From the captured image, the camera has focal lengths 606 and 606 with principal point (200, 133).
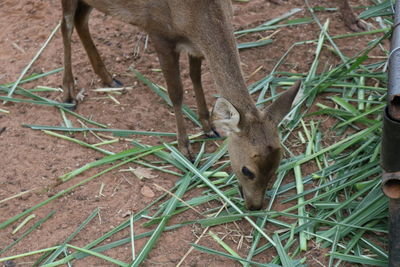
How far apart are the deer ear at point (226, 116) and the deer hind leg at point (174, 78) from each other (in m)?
0.96

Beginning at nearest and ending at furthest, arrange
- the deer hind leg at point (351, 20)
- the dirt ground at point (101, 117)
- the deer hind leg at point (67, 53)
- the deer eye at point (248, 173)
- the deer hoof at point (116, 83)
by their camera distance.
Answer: the deer eye at point (248, 173) < the dirt ground at point (101, 117) < the deer hind leg at point (67, 53) < the deer hoof at point (116, 83) < the deer hind leg at point (351, 20)

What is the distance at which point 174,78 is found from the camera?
18.3 feet

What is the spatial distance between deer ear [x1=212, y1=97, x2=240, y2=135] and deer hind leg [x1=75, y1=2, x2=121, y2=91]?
2220 mm

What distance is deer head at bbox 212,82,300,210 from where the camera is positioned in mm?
4559

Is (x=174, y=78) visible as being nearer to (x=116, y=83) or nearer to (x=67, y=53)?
(x=116, y=83)

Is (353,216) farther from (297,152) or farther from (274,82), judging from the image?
(274,82)

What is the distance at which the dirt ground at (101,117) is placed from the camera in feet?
15.8

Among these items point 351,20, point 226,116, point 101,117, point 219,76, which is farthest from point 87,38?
point 351,20

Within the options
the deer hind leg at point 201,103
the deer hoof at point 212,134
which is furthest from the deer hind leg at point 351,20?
the deer hoof at point 212,134

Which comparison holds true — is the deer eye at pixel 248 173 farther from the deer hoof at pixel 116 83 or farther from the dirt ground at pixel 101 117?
the deer hoof at pixel 116 83

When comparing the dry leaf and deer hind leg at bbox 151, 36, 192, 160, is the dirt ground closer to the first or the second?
the dry leaf

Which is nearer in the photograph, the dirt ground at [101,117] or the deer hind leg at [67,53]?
the dirt ground at [101,117]

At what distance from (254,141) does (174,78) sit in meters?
1.31

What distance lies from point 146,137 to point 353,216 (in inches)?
86.4
